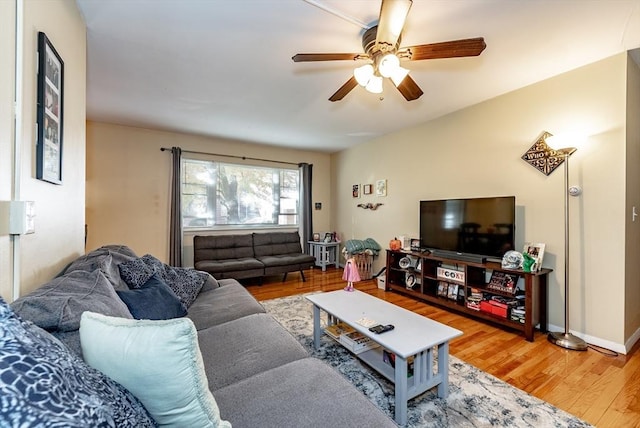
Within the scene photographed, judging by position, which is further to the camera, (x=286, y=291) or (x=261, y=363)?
(x=286, y=291)

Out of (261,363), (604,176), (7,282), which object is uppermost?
(604,176)

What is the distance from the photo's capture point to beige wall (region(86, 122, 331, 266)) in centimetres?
395

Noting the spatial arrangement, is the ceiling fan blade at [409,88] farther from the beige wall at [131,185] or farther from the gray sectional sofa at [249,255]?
the beige wall at [131,185]

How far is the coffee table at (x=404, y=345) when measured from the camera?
59.5 inches

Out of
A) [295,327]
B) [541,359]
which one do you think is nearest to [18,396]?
[295,327]

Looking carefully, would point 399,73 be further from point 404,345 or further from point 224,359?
point 224,359

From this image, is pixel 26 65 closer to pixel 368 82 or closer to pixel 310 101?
pixel 368 82

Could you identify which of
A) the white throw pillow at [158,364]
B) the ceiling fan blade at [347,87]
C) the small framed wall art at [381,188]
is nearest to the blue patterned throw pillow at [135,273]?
the white throw pillow at [158,364]

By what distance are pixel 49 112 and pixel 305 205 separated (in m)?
4.34

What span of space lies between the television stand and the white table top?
146 centimetres

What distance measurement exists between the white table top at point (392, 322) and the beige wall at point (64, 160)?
1683 mm

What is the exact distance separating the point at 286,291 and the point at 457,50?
3438 mm

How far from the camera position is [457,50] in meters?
1.68

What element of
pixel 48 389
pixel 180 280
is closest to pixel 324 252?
pixel 180 280
